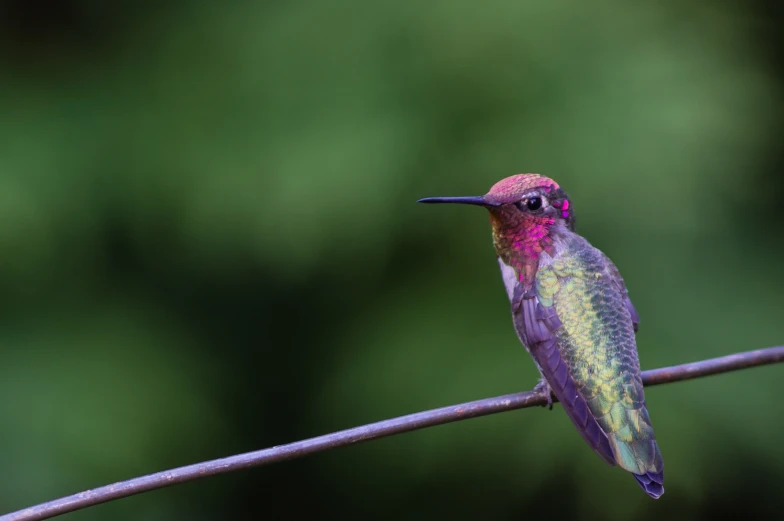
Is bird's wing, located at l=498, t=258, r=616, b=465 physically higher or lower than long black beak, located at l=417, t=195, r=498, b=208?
lower

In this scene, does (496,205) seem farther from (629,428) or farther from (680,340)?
(680,340)

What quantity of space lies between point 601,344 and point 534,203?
45 cm

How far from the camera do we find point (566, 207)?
2.45 meters

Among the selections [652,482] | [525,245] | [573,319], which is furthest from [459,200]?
[652,482]

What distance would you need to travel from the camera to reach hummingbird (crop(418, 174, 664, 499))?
1947mm

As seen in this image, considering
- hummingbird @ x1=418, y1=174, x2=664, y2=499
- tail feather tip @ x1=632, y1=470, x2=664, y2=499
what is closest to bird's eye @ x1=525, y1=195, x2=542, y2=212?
hummingbird @ x1=418, y1=174, x2=664, y2=499

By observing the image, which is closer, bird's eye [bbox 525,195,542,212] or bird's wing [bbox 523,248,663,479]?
bird's wing [bbox 523,248,663,479]

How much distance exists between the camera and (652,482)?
183 cm

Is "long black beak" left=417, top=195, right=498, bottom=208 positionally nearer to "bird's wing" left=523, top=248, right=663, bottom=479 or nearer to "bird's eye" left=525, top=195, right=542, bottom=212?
"bird's eye" left=525, top=195, right=542, bottom=212

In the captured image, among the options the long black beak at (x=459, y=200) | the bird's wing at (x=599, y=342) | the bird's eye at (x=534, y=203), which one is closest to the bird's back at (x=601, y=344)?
the bird's wing at (x=599, y=342)

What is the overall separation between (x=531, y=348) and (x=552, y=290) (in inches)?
6.8

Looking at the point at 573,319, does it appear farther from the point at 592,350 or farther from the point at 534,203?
the point at 534,203

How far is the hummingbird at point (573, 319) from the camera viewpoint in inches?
76.7

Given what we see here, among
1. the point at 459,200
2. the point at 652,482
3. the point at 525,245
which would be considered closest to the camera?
the point at 652,482
